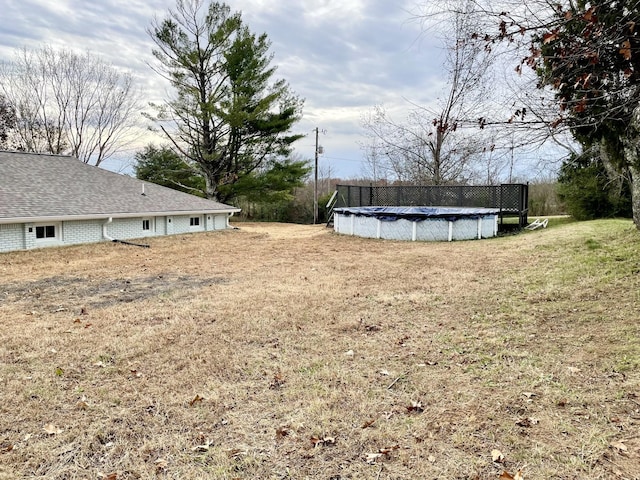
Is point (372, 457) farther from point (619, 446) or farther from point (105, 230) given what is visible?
point (105, 230)

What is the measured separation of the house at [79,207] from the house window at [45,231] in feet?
0.08

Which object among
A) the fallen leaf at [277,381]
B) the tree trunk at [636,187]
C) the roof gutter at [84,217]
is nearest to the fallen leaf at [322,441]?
the fallen leaf at [277,381]

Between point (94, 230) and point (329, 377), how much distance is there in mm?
12140

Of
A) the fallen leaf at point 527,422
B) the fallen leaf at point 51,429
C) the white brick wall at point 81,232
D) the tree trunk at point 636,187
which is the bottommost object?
the fallen leaf at point 51,429

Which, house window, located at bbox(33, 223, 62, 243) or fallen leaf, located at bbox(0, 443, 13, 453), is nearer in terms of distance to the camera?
fallen leaf, located at bbox(0, 443, 13, 453)

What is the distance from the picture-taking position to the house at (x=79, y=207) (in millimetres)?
11117

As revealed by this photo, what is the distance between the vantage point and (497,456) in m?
2.25

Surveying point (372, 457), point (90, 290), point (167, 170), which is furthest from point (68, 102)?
point (372, 457)

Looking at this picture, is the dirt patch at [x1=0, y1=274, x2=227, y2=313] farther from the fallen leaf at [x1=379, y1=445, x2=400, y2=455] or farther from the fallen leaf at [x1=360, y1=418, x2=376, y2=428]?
the fallen leaf at [x1=379, y1=445, x2=400, y2=455]

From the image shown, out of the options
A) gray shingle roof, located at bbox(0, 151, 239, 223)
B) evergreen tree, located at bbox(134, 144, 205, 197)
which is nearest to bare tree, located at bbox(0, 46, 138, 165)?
evergreen tree, located at bbox(134, 144, 205, 197)

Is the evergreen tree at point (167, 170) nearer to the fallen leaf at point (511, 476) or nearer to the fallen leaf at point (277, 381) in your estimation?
the fallen leaf at point (277, 381)

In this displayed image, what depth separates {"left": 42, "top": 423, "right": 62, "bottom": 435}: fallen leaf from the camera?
2.58m

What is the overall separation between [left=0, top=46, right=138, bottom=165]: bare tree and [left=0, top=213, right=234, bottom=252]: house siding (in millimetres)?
14129

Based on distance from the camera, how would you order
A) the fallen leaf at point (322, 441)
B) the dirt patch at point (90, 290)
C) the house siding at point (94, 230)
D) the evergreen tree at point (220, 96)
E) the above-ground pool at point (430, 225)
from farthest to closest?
the evergreen tree at point (220, 96), the above-ground pool at point (430, 225), the house siding at point (94, 230), the dirt patch at point (90, 290), the fallen leaf at point (322, 441)
